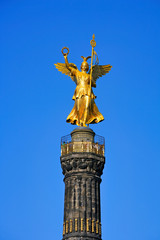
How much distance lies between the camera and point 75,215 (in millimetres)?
59594

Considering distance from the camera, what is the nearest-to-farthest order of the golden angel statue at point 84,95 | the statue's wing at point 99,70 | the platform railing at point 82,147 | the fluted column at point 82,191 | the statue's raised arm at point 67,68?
the fluted column at point 82,191
the platform railing at point 82,147
the golden angel statue at point 84,95
the statue's raised arm at point 67,68
the statue's wing at point 99,70

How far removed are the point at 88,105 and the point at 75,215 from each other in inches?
525

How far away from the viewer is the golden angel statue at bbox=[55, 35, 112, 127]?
218 ft

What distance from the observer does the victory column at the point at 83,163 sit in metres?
59.4

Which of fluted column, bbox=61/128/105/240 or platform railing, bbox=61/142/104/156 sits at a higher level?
platform railing, bbox=61/142/104/156

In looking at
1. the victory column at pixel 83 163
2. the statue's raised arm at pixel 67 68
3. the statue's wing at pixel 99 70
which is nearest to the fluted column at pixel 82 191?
the victory column at pixel 83 163

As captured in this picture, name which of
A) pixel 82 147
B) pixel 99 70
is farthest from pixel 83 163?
pixel 99 70

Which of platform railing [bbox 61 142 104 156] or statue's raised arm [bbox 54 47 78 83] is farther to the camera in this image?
statue's raised arm [bbox 54 47 78 83]

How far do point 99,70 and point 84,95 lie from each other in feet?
15.7

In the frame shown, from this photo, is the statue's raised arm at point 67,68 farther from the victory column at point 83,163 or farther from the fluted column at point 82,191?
the fluted column at point 82,191

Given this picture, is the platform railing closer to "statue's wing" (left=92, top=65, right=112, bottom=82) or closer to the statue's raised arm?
the statue's raised arm

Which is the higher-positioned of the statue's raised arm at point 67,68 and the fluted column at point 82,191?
the statue's raised arm at point 67,68

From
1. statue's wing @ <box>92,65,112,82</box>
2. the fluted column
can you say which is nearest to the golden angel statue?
statue's wing @ <box>92,65,112,82</box>

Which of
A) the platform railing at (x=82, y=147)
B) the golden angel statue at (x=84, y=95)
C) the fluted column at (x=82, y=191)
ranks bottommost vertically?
the fluted column at (x=82, y=191)
